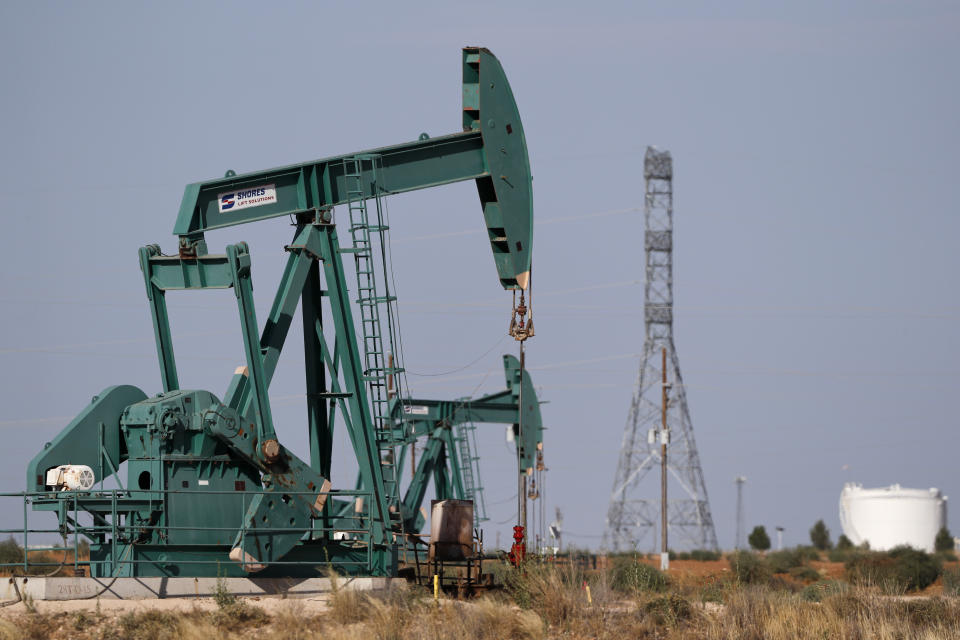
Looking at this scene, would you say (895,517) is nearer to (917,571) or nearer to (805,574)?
(805,574)

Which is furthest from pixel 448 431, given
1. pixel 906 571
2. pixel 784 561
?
pixel 784 561

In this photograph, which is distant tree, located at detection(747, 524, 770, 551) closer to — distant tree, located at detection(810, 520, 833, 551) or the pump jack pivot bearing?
distant tree, located at detection(810, 520, 833, 551)

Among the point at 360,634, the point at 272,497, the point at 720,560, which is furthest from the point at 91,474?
the point at 720,560

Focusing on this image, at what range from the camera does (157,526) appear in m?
15.4

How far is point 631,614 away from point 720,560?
32608mm

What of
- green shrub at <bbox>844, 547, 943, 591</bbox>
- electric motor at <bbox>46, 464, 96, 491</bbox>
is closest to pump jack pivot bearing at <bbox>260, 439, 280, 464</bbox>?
electric motor at <bbox>46, 464, 96, 491</bbox>

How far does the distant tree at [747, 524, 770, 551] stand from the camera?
215ft

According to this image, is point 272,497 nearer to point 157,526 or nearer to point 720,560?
point 157,526

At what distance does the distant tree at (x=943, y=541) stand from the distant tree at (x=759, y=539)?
25.1ft

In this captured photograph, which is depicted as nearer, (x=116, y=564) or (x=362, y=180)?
(x=116, y=564)

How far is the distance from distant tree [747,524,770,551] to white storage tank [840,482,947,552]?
396 centimetres

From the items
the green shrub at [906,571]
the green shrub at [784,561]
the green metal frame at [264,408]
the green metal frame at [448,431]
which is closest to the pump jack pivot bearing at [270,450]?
the green metal frame at [264,408]

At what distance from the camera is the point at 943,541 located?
6312cm

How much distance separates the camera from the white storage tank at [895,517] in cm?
6350
